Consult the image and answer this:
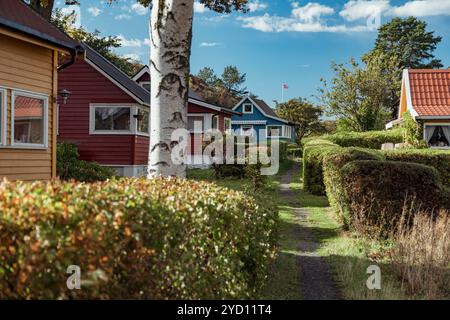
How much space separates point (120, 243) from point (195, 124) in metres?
25.1

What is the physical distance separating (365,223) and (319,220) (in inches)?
92.8

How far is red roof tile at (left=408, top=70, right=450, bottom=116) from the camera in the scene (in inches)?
1072

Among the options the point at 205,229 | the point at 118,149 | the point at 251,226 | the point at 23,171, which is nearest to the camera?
the point at 205,229

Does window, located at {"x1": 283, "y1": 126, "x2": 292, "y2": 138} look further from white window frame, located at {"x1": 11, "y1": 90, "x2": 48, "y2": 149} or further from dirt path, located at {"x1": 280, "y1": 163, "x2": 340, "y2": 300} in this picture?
dirt path, located at {"x1": 280, "y1": 163, "x2": 340, "y2": 300}

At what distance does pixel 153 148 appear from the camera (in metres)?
6.76

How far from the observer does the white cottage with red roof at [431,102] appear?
86.4ft

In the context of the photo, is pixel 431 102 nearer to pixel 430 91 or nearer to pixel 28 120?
pixel 430 91

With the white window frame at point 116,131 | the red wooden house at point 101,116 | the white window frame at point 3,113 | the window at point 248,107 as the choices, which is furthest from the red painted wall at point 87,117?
the window at point 248,107

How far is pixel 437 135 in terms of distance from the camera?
26.9 meters

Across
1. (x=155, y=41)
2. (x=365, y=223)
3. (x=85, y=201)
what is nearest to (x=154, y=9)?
(x=155, y=41)

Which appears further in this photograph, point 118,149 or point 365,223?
point 118,149

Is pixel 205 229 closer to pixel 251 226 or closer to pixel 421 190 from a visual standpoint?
pixel 251 226

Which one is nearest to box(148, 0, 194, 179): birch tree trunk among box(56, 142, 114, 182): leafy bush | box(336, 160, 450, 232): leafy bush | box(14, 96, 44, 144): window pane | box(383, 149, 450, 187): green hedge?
box(336, 160, 450, 232): leafy bush

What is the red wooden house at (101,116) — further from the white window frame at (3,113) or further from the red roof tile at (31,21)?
the white window frame at (3,113)
